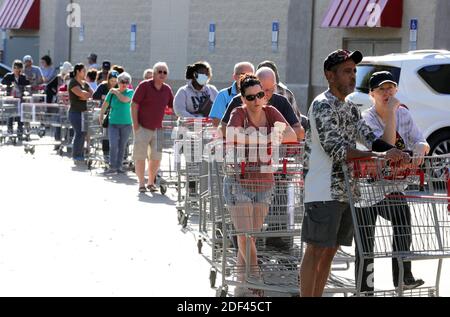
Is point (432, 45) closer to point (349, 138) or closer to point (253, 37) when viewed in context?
point (253, 37)

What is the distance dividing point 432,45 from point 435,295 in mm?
19444

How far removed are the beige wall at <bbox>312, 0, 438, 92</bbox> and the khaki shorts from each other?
40.2 feet

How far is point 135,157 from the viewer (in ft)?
55.4

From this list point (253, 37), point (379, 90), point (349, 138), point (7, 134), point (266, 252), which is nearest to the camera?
point (349, 138)

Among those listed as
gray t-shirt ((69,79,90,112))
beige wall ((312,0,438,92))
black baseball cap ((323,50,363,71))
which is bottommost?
gray t-shirt ((69,79,90,112))

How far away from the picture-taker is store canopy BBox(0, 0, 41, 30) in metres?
44.5

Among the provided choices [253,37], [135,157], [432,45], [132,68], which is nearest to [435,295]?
[135,157]

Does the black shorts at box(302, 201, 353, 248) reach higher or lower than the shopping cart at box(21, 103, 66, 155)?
lower

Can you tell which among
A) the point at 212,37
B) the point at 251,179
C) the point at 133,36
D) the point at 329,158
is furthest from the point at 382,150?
the point at 133,36

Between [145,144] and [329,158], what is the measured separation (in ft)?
31.5

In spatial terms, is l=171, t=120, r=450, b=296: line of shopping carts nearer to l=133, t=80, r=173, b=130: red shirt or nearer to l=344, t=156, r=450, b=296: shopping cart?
l=344, t=156, r=450, b=296: shopping cart

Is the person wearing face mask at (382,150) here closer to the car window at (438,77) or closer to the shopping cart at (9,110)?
the car window at (438,77)

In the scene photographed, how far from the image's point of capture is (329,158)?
24.3 ft

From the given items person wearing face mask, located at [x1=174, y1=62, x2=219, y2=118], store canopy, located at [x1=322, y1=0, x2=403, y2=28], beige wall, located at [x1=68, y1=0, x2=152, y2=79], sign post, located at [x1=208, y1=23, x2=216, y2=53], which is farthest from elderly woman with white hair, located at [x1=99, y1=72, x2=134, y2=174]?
beige wall, located at [x1=68, y1=0, x2=152, y2=79]
